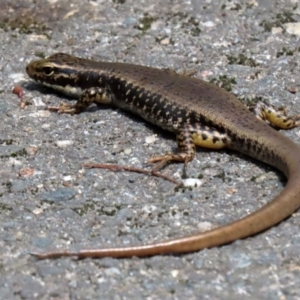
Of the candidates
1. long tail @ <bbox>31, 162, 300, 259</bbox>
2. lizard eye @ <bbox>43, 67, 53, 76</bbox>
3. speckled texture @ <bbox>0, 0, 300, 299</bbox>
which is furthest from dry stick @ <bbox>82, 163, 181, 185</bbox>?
lizard eye @ <bbox>43, 67, 53, 76</bbox>

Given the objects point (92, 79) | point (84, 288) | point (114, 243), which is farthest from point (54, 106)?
point (84, 288)

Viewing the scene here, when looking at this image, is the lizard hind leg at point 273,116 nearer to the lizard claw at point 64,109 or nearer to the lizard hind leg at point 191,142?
the lizard hind leg at point 191,142

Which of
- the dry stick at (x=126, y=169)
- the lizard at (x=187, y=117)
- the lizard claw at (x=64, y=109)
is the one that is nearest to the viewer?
the lizard at (x=187, y=117)

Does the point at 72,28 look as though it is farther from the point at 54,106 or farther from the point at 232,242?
the point at 232,242

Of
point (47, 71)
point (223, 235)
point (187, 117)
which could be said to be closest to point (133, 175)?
point (187, 117)

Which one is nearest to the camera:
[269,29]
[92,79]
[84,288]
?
[84,288]

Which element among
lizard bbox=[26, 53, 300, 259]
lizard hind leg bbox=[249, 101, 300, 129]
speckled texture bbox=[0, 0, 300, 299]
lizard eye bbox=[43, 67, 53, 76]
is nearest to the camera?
speckled texture bbox=[0, 0, 300, 299]

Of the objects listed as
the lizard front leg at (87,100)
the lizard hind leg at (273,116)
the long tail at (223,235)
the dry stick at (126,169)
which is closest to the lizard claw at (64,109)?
the lizard front leg at (87,100)

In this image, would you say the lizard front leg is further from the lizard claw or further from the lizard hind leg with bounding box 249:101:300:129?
the lizard hind leg with bounding box 249:101:300:129
